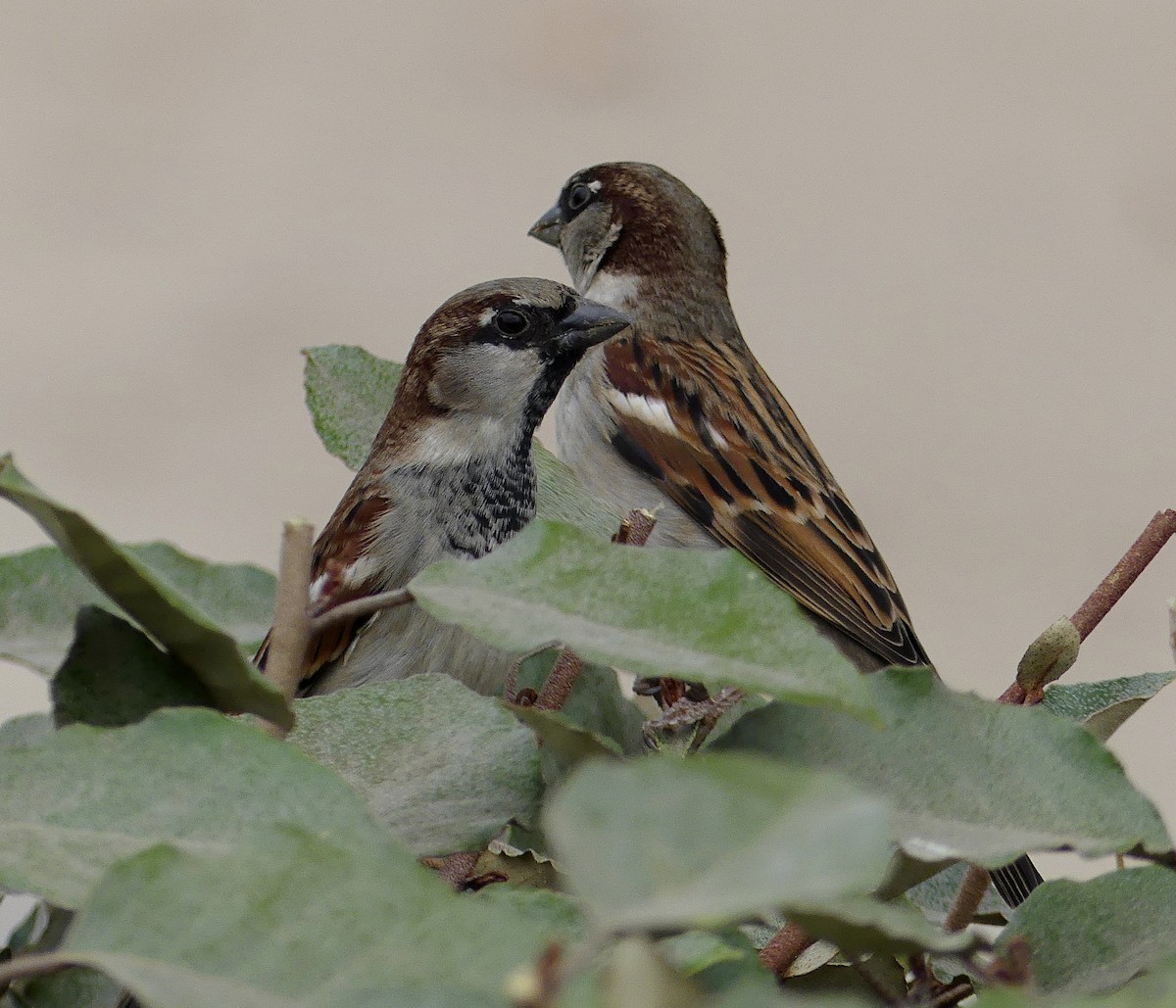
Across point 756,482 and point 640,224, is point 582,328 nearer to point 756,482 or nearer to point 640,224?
point 756,482

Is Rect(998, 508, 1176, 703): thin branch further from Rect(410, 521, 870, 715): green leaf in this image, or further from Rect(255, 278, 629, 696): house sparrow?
Rect(255, 278, 629, 696): house sparrow

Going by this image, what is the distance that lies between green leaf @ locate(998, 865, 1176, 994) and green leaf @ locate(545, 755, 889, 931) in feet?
0.62

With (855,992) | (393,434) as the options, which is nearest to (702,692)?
(855,992)

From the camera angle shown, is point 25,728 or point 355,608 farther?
point 25,728

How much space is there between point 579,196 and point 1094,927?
207 cm

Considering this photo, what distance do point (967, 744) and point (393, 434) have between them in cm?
88

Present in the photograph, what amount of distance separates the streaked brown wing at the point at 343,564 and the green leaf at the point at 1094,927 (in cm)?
61

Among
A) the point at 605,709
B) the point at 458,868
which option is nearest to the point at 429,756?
the point at 458,868

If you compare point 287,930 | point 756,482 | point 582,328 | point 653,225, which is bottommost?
point 756,482

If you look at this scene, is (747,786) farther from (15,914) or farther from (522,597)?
(15,914)

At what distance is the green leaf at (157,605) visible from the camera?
38cm

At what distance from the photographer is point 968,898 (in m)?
0.44

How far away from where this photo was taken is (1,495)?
39cm

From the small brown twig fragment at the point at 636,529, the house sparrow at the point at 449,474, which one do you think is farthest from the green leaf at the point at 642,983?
the house sparrow at the point at 449,474
